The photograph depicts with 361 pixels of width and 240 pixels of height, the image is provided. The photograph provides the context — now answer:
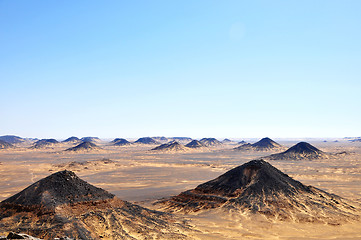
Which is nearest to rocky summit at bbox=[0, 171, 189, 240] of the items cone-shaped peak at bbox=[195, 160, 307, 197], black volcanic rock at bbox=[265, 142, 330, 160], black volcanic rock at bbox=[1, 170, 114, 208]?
black volcanic rock at bbox=[1, 170, 114, 208]

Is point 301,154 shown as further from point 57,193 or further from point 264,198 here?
point 57,193

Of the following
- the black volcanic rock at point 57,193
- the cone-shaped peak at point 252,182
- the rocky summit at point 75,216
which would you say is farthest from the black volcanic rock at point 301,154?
the black volcanic rock at point 57,193

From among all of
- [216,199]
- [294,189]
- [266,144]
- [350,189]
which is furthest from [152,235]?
[266,144]

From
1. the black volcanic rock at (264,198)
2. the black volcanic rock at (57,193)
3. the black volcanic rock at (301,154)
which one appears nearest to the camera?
the black volcanic rock at (57,193)

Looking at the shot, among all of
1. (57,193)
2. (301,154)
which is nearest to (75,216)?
(57,193)

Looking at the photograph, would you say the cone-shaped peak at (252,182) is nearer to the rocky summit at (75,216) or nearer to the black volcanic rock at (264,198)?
the black volcanic rock at (264,198)

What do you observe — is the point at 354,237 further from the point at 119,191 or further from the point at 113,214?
the point at 119,191

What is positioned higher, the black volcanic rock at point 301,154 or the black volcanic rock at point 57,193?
the black volcanic rock at point 57,193

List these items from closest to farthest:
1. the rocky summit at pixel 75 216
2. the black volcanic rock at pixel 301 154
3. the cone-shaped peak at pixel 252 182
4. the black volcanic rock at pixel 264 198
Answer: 1. the rocky summit at pixel 75 216
2. the black volcanic rock at pixel 264 198
3. the cone-shaped peak at pixel 252 182
4. the black volcanic rock at pixel 301 154
